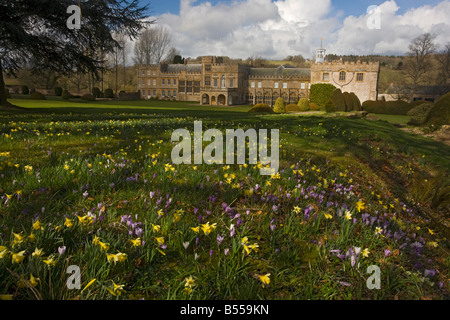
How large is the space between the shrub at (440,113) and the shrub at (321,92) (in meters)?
26.8

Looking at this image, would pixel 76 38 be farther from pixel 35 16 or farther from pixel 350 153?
pixel 350 153

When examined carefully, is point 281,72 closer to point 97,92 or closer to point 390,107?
point 390,107

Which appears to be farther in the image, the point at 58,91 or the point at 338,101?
the point at 58,91

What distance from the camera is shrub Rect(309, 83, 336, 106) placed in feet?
158

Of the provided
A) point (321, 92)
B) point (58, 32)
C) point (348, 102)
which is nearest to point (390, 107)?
point (348, 102)

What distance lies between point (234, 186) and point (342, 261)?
5.73 feet

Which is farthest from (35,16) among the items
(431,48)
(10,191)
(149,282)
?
(431,48)

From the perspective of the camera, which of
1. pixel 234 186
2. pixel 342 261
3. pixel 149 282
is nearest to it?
pixel 149 282

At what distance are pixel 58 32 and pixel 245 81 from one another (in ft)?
156

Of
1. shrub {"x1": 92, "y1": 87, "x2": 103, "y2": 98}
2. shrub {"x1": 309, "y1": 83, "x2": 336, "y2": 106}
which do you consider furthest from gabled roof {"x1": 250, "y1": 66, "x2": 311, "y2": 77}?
shrub {"x1": 92, "y1": 87, "x2": 103, "y2": 98}

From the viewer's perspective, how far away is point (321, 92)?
1918 inches
